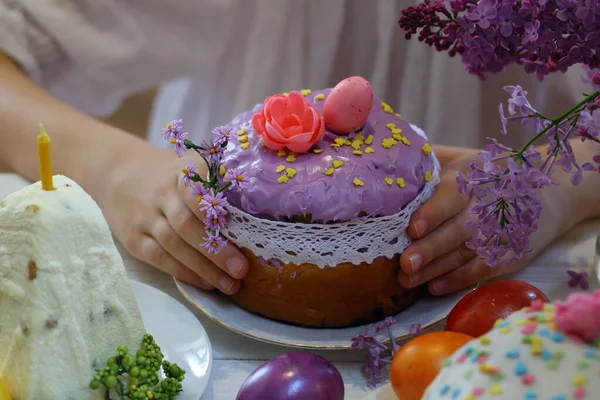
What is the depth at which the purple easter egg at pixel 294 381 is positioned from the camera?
1.96 ft

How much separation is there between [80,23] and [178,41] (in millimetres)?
206

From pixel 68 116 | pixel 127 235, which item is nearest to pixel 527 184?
pixel 127 235

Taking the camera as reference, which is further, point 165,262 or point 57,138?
point 57,138

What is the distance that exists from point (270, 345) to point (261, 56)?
84cm

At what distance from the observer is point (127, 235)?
0.95 metres

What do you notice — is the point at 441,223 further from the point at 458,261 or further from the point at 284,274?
the point at 284,274

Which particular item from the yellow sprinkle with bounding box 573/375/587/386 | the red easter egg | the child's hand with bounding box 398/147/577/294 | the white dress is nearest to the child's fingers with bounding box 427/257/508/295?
the child's hand with bounding box 398/147/577/294

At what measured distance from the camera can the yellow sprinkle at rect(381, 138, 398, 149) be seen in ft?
2.61

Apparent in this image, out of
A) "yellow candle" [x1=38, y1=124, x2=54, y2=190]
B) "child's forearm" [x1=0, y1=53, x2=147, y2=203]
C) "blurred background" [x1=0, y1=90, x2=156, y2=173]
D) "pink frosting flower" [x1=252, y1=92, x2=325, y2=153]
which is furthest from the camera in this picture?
"blurred background" [x1=0, y1=90, x2=156, y2=173]

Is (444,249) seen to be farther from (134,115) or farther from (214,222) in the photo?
(134,115)

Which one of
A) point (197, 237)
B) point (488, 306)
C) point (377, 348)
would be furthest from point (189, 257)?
point (488, 306)

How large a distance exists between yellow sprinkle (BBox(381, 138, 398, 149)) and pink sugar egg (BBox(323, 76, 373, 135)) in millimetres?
35

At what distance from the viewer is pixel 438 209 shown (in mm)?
800

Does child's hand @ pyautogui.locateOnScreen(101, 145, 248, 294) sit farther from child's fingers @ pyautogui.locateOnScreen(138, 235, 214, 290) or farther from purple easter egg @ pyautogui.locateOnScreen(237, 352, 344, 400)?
purple easter egg @ pyautogui.locateOnScreen(237, 352, 344, 400)
